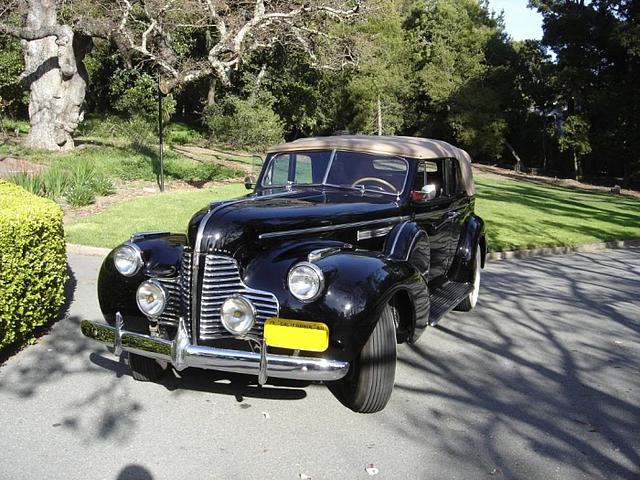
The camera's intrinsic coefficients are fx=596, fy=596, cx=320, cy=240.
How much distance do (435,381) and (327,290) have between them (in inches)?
61.5

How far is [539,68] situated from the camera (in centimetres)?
3309

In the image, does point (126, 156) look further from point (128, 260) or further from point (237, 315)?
point (237, 315)

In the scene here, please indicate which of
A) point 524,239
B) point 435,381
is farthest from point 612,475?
point 524,239

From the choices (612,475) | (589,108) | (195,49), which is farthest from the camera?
(195,49)

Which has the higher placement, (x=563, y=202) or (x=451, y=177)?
(x=451, y=177)

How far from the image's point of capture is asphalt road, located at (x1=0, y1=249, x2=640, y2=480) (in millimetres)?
3363

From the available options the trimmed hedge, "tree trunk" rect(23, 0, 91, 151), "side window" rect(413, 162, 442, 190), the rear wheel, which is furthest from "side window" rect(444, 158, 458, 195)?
"tree trunk" rect(23, 0, 91, 151)

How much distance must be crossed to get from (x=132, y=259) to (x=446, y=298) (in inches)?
113

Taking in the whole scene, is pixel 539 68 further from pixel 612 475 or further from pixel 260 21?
pixel 612 475

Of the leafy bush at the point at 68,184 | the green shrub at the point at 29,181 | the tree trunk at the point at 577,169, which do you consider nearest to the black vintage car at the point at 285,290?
the green shrub at the point at 29,181

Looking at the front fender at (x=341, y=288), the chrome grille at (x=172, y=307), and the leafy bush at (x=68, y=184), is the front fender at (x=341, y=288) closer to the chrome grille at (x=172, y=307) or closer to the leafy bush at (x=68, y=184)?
the chrome grille at (x=172, y=307)

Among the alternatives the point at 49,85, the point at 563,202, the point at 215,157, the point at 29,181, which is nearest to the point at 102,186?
the point at 29,181

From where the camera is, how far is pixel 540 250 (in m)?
11.5

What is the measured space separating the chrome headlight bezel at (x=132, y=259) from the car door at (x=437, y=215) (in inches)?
93.5
